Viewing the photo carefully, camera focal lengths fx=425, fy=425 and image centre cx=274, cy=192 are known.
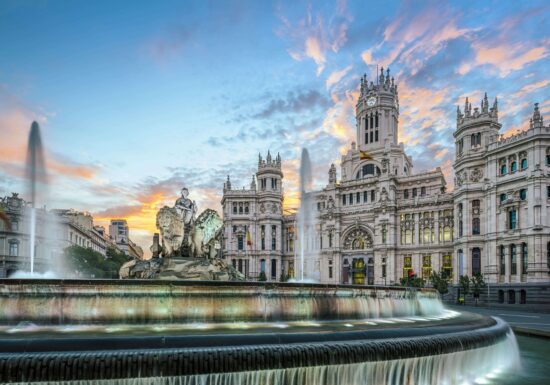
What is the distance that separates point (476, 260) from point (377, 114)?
46.2m

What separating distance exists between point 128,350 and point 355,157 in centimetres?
9160

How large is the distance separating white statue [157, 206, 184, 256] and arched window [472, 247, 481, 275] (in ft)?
172

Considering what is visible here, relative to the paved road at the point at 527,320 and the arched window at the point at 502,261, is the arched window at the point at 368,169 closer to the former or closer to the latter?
the arched window at the point at 502,261

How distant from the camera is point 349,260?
86688 mm

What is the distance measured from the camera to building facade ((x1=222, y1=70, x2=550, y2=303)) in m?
52.3

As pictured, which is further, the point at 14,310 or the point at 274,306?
the point at 274,306

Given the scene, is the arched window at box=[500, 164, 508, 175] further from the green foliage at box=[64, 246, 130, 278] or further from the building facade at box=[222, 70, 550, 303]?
the green foliage at box=[64, 246, 130, 278]

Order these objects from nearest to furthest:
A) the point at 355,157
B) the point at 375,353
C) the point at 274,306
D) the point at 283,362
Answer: the point at 283,362 → the point at 375,353 → the point at 274,306 → the point at 355,157

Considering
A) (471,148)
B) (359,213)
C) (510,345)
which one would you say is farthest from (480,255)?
(510,345)

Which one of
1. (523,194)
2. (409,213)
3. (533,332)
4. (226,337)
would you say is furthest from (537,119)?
(226,337)

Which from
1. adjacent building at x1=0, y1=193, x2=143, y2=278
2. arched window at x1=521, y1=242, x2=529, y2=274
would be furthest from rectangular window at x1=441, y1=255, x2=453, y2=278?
adjacent building at x1=0, y1=193, x2=143, y2=278

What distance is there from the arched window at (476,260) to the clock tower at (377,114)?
37.8 m

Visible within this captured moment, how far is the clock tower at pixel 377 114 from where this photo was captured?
9619 centimetres

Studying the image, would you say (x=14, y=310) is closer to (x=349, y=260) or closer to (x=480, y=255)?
(x=480, y=255)
